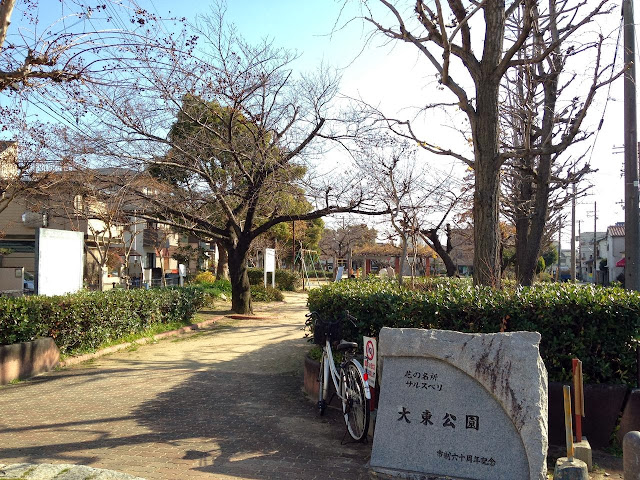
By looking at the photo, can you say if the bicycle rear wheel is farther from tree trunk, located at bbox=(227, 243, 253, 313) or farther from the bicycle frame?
tree trunk, located at bbox=(227, 243, 253, 313)

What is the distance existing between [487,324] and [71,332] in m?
6.99

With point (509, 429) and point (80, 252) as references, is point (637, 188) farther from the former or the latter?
point (80, 252)

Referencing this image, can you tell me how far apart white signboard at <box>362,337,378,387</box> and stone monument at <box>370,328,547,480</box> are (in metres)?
0.35

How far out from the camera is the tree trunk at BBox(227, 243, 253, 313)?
17.2 meters

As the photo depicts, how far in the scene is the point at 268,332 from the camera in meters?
14.1

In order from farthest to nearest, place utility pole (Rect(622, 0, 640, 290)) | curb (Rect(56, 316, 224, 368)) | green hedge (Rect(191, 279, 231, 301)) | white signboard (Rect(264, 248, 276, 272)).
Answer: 1. white signboard (Rect(264, 248, 276, 272))
2. green hedge (Rect(191, 279, 231, 301))
3. utility pole (Rect(622, 0, 640, 290))
4. curb (Rect(56, 316, 224, 368))

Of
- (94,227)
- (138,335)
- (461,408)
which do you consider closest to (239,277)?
(138,335)

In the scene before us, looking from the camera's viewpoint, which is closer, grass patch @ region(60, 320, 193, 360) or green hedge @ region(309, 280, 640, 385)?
green hedge @ region(309, 280, 640, 385)

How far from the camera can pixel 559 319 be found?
18.4 feet

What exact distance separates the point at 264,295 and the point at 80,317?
1453 cm

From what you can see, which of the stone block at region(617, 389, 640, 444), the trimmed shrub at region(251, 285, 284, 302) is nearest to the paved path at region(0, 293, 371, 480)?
the stone block at region(617, 389, 640, 444)

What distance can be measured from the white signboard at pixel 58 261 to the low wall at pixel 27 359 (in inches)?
57.4

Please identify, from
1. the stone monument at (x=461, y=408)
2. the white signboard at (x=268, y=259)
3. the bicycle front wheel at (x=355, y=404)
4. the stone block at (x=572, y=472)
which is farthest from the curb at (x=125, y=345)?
the white signboard at (x=268, y=259)

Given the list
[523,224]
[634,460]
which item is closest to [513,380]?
[634,460]
